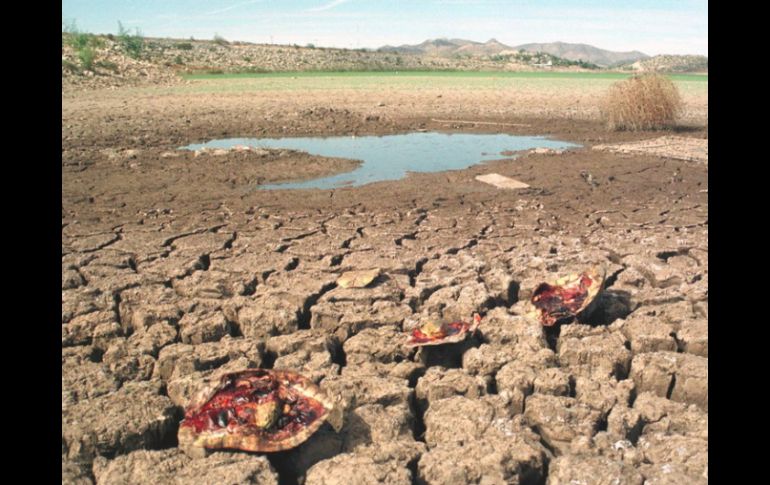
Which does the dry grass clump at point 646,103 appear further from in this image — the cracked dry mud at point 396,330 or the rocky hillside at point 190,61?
the rocky hillside at point 190,61

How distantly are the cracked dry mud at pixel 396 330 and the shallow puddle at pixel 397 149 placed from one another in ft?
4.13

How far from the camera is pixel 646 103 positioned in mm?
13906

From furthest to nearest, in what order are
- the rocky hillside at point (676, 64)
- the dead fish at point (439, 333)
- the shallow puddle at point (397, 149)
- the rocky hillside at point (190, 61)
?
the rocky hillside at point (676, 64) < the rocky hillside at point (190, 61) < the shallow puddle at point (397, 149) < the dead fish at point (439, 333)

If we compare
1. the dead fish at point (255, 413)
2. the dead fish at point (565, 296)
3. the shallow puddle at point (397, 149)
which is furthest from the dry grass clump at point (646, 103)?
the dead fish at point (255, 413)

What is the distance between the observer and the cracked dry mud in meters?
2.91

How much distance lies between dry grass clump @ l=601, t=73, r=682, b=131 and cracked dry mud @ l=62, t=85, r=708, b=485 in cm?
642

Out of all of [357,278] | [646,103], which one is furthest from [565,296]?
[646,103]

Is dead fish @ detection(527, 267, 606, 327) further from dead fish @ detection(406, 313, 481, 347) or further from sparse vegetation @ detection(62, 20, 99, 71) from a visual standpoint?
sparse vegetation @ detection(62, 20, 99, 71)

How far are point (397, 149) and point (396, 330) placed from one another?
27.2 ft

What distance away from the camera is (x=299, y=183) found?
9031mm

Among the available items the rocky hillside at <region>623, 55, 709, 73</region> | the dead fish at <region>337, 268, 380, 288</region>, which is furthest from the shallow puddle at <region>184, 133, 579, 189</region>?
the rocky hillside at <region>623, 55, 709, 73</region>

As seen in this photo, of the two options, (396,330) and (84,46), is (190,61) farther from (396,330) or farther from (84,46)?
(396,330)

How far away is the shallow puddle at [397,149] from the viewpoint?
9415 millimetres

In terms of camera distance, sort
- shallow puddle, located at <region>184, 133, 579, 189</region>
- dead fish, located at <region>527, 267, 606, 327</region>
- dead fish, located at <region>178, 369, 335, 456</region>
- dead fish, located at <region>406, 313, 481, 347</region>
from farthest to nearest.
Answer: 1. shallow puddle, located at <region>184, 133, 579, 189</region>
2. dead fish, located at <region>527, 267, 606, 327</region>
3. dead fish, located at <region>406, 313, 481, 347</region>
4. dead fish, located at <region>178, 369, 335, 456</region>
